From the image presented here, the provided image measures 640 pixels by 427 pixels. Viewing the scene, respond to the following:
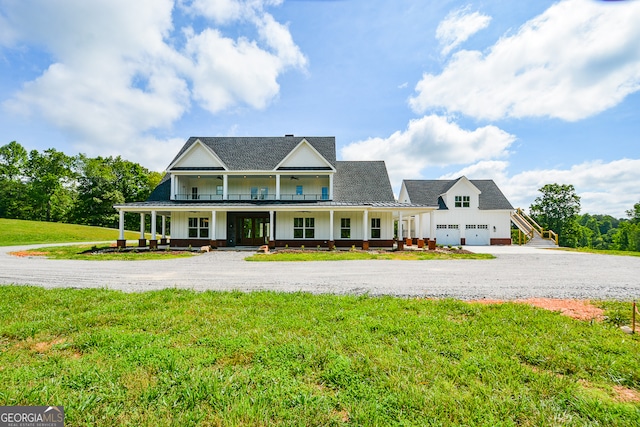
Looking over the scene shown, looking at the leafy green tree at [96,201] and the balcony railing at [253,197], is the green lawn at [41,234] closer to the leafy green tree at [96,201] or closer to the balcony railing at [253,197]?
the leafy green tree at [96,201]

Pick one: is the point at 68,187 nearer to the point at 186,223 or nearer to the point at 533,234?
the point at 186,223

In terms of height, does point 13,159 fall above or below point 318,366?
above

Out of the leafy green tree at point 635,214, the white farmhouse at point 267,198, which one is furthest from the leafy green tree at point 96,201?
the leafy green tree at point 635,214

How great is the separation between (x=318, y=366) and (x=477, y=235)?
103ft

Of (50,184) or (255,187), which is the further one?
(50,184)

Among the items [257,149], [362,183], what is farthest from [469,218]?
[257,149]

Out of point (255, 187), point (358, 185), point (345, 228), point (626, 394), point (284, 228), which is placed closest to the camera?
point (626, 394)

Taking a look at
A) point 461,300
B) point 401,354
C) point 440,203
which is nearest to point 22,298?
point 401,354

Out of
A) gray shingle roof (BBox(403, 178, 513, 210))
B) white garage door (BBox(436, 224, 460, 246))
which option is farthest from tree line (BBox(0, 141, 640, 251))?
white garage door (BBox(436, 224, 460, 246))

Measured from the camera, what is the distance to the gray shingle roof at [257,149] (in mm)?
24355

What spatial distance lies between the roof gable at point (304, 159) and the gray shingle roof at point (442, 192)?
13.9 m

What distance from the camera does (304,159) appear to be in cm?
2381

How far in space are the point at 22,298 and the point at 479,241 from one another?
33364 millimetres

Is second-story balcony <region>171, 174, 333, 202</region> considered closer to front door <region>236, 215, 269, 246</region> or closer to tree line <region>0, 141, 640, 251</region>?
front door <region>236, 215, 269, 246</region>
